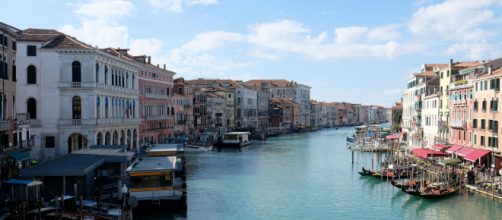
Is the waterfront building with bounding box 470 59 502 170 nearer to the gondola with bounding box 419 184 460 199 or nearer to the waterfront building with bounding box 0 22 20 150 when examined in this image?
the gondola with bounding box 419 184 460 199

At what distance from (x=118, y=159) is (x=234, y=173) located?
385 inches

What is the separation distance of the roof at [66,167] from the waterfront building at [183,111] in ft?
88.7

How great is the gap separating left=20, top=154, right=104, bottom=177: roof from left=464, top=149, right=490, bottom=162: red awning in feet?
48.7

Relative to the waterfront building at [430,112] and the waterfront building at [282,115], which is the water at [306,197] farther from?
the waterfront building at [282,115]

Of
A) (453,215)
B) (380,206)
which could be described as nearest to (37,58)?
(380,206)

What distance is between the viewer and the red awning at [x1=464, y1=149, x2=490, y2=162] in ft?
72.5

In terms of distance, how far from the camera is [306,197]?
19984 millimetres

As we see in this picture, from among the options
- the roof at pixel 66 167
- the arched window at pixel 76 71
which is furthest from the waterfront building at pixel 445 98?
the roof at pixel 66 167

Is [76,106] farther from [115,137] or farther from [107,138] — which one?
[115,137]

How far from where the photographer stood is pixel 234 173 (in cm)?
2677

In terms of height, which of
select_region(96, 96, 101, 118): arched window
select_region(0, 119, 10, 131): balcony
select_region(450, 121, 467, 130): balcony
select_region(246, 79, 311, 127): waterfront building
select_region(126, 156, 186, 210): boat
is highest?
select_region(246, 79, 311, 127): waterfront building

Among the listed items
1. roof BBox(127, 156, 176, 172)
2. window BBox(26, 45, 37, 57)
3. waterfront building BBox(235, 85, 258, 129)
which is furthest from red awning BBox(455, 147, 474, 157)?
waterfront building BBox(235, 85, 258, 129)

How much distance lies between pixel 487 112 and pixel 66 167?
1726 centimetres

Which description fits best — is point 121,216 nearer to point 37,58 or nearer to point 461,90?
point 37,58
